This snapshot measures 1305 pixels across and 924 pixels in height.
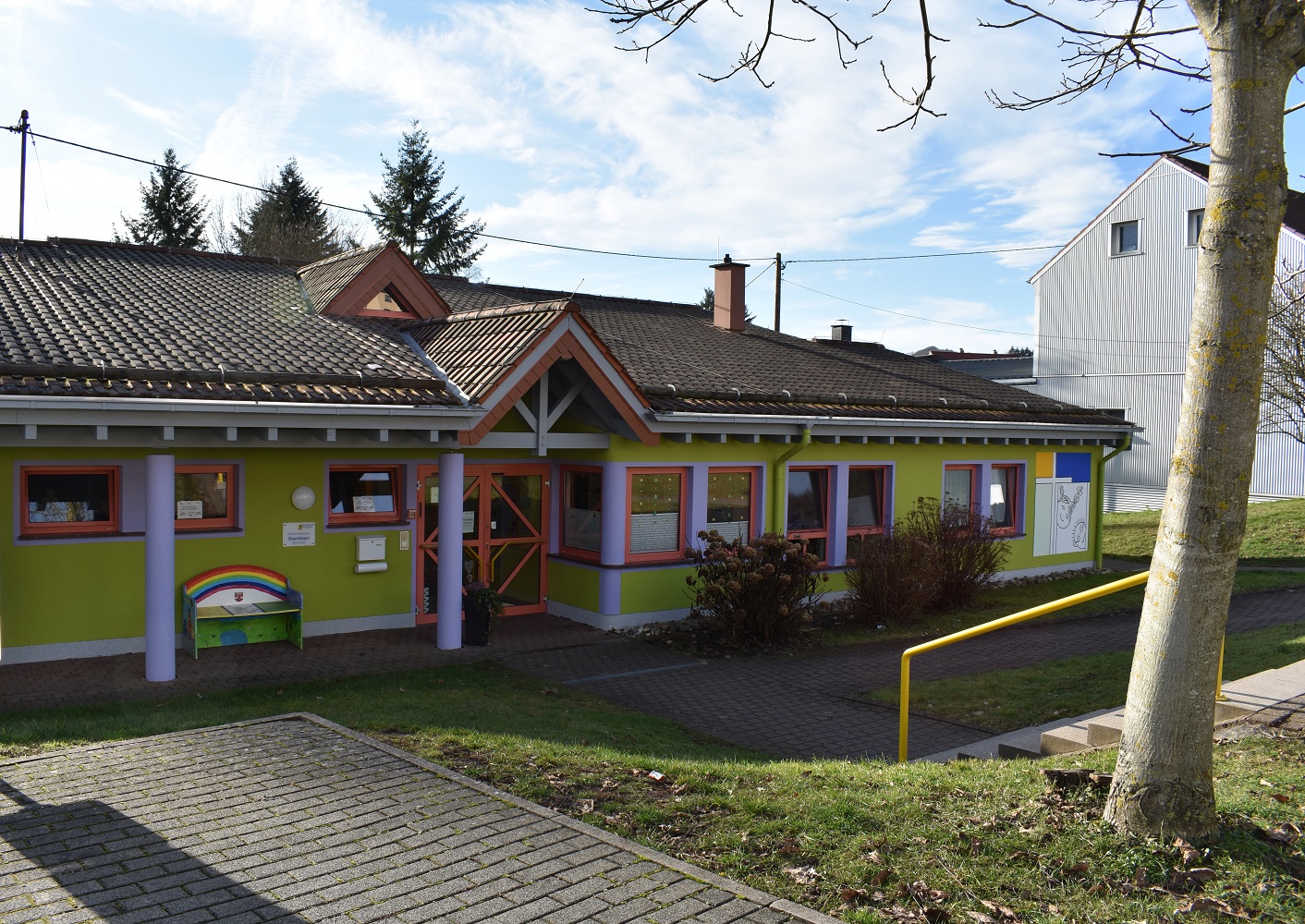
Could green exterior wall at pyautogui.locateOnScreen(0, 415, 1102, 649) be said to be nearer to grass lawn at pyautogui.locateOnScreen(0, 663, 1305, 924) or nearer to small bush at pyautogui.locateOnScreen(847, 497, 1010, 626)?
small bush at pyautogui.locateOnScreen(847, 497, 1010, 626)

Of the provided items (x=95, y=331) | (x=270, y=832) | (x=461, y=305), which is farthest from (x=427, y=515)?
(x=270, y=832)

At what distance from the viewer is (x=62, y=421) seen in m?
9.21

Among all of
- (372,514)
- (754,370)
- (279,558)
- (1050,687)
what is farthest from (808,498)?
(279,558)

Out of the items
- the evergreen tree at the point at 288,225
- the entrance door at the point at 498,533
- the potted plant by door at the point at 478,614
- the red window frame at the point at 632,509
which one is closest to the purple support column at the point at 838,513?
the red window frame at the point at 632,509

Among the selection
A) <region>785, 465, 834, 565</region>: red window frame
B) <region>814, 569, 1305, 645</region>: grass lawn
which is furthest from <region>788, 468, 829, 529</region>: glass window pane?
<region>814, 569, 1305, 645</region>: grass lawn

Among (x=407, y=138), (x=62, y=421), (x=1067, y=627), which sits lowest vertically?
(x=1067, y=627)

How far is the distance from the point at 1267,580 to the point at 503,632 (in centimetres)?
1379

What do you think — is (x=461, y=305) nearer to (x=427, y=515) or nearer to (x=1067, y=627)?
(x=427, y=515)

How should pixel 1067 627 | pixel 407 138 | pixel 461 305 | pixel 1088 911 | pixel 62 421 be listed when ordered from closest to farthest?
pixel 1088 911
pixel 62 421
pixel 1067 627
pixel 461 305
pixel 407 138

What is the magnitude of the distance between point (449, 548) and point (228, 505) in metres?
2.70

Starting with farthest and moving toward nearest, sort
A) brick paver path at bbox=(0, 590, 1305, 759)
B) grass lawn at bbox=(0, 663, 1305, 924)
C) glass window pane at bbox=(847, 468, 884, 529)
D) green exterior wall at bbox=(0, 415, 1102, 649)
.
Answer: glass window pane at bbox=(847, 468, 884, 529), green exterior wall at bbox=(0, 415, 1102, 649), brick paver path at bbox=(0, 590, 1305, 759), grass lawn at bbox=(0, 663, 1305, 924)

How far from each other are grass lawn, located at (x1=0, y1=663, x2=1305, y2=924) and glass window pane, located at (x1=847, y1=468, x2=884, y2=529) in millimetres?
8318

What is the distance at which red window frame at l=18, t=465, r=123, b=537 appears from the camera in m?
Answer: 10.8

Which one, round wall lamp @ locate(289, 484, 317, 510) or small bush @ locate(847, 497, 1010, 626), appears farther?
small bush @ locate(847, 497, 1010, 626)
